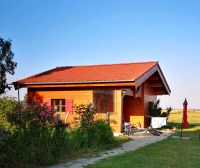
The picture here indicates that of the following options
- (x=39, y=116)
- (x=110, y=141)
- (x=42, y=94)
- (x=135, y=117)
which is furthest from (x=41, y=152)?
(x=135, y=117)

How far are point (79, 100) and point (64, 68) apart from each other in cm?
590

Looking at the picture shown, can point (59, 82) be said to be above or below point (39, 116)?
above

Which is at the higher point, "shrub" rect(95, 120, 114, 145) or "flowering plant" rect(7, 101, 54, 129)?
"flowering plant" rect(7, 101, 54, 129)

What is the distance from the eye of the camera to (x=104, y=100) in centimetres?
2073

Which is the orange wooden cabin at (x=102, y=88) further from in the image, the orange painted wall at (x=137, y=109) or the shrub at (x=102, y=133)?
the shrub at (x=102, y=133)

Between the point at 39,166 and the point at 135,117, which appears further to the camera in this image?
the point at 135,117

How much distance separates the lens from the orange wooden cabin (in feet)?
66.0

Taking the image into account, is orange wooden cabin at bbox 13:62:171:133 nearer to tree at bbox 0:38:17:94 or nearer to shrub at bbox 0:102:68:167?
tree at bbox 0:38:17:94

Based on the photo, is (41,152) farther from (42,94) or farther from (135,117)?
(135,117)

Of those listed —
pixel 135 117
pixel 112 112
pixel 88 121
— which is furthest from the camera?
pixel 135 117

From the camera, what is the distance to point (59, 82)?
2125 cm

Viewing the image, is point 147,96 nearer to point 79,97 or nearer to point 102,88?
point 102,88

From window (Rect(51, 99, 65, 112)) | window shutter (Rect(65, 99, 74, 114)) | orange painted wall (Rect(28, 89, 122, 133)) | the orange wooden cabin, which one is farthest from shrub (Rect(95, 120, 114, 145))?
window (Rect(51, 99, 65, 112))

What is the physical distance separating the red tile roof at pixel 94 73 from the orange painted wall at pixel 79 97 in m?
0.78
